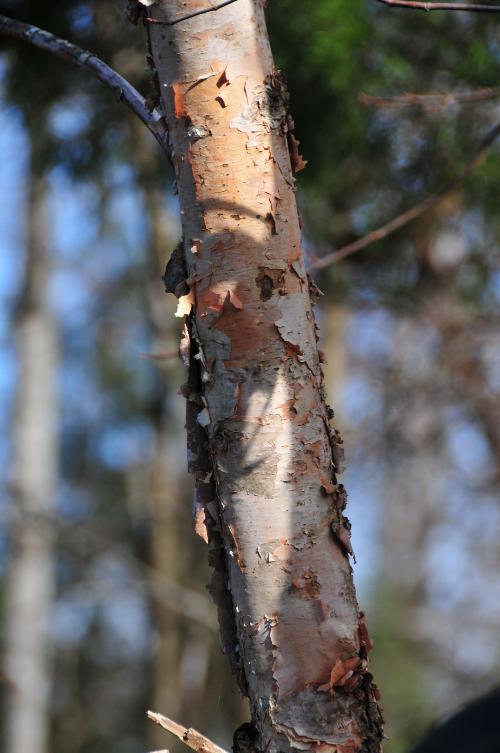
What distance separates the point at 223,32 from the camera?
1382 millimetres

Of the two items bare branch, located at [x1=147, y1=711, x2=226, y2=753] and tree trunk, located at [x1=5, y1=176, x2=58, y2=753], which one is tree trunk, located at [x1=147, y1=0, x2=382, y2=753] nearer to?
bare branch, located at [x1=147, y1=711, x2=226, y2=753]

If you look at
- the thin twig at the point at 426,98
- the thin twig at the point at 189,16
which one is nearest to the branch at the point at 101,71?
the thin twig at the point at 189,16

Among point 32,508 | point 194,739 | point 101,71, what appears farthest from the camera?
point 32,508

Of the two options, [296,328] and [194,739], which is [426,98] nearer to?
[296,328]

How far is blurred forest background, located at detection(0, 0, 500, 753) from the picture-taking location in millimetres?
3477

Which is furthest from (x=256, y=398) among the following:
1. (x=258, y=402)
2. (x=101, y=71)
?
(x=101, y=71)

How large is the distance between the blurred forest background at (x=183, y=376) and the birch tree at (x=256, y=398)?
0.63m

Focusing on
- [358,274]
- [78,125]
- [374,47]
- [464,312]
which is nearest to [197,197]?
[374,47]

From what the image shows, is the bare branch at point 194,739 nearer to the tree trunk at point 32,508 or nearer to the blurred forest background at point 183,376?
the blurred forest background at point 183,376

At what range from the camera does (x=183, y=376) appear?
750cm

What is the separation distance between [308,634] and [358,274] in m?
3.67

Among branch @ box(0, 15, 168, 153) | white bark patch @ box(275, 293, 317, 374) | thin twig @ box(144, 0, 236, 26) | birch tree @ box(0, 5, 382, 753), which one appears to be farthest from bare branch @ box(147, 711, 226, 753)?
thin twig @ box(144, 0, 236, 26)

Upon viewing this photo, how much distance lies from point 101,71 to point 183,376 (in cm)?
598

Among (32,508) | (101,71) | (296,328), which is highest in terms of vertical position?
(32,508)
